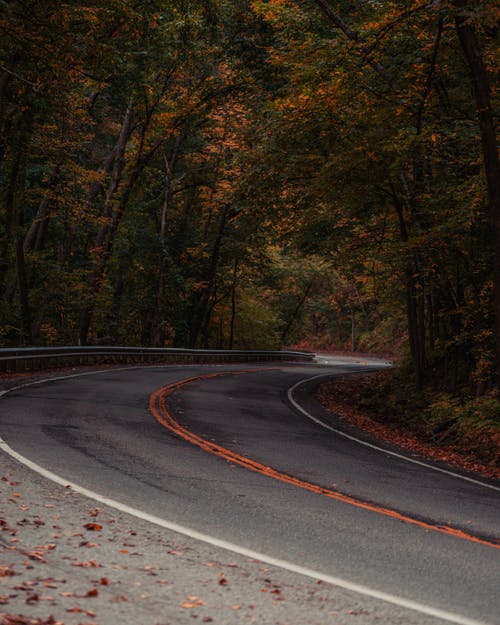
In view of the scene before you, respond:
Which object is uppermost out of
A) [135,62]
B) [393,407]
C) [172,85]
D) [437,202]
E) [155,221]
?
[172,85]

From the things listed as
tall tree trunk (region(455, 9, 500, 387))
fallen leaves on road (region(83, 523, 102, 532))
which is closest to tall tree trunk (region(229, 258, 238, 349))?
tall tree trunk (region(455, 9, 500, 387))

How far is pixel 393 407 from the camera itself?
75.6 ft

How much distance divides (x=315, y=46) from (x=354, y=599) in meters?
14.8

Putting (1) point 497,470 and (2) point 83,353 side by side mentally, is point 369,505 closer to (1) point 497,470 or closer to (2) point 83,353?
(1) point 497,470

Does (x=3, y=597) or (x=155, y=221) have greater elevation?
(x=155, y=221)

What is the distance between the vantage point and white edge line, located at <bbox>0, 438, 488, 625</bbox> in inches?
194

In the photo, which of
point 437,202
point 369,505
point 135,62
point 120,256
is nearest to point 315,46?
point 437,202

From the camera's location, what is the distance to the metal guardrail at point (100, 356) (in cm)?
2216

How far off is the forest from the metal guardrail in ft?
5.80

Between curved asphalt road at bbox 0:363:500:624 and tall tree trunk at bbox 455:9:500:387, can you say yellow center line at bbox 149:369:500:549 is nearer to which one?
curved asphalt road at bbox 0:363:500:624

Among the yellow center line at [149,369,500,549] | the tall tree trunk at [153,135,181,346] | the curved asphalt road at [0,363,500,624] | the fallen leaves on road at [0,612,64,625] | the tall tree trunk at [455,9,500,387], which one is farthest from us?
the tall tree trunk at [153,135,181,346]

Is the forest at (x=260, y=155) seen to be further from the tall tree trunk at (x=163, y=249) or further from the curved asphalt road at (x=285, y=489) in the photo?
the curved asphalt road at (x=285, y=489)

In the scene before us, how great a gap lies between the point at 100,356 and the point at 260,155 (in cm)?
1277

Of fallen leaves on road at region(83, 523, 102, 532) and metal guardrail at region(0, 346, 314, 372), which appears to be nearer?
fallen leaves on road at region(83, 523, 102, 532)
